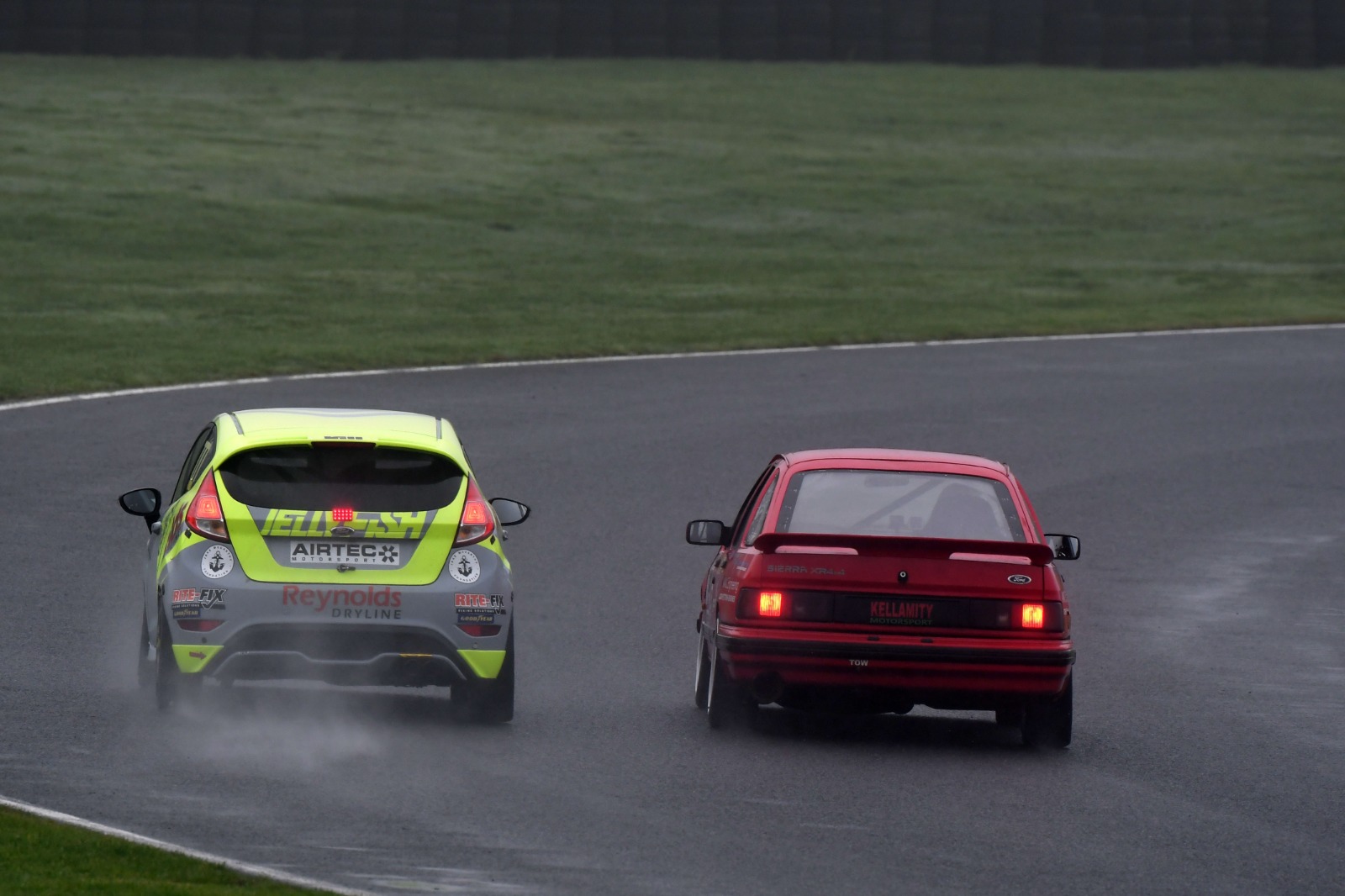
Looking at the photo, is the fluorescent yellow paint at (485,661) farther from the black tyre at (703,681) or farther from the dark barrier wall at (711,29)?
the dark barrier wall at (711,29)

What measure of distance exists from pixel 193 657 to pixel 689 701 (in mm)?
2832

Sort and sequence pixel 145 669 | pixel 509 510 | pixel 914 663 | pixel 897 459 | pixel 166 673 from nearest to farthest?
pixel 914 663, pixel 166 673, pixel 897 459, pixel 145 669, pixel 509 510

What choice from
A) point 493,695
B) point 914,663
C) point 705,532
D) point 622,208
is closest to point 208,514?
A: point 493,695

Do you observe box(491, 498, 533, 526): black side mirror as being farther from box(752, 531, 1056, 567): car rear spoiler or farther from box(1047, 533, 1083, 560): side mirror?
box(1047, 533, 1083, 560): side mirror

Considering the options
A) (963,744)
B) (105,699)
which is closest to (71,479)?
(105,699)

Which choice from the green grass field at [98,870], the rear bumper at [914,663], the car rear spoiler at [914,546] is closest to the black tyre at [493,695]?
the rear bumper at [914,663]

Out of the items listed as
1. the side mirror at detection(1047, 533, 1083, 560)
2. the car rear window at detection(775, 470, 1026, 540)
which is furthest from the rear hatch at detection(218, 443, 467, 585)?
the side mirror at detection(1047, 533, 1083, 560)

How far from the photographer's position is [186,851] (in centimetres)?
805

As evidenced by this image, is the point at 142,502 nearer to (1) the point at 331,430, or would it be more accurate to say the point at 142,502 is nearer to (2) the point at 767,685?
(1) the point at 331,430

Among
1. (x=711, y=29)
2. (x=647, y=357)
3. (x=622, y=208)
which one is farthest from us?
(x=711, y=29)

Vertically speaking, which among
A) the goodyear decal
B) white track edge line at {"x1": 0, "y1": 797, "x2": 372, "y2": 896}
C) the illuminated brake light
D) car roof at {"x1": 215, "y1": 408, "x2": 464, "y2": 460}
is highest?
car roof at {"x1": 215, "y1": 408, "x2": 464, "y2": 460}

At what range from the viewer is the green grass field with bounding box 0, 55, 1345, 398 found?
3044 centimetres

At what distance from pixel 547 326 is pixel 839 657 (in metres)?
19.9

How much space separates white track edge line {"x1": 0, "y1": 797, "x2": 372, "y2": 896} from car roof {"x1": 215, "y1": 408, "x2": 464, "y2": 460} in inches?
105
